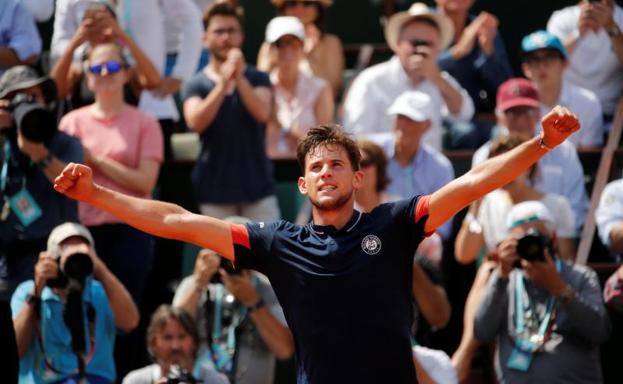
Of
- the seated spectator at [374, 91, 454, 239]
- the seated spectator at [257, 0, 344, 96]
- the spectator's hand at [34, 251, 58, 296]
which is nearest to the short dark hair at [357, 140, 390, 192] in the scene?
the seated spectator at [374, 91, 454, 239]

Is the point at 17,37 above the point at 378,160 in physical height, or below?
above

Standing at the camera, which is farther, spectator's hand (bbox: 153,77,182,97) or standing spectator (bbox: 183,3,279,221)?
spectator's hand (bbox: 153,77,182,97)

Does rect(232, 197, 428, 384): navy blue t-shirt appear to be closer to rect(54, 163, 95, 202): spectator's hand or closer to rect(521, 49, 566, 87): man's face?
rect(54, 163, 95, 202): spectator's hand

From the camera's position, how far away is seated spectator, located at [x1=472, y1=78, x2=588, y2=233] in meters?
9.38

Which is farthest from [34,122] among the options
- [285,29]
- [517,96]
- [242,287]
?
[517,96]

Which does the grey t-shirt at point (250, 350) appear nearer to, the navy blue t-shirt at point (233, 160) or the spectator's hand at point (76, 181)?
the navy blue t-shirt at point (233, 160)

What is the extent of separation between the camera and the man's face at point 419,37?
10.4m

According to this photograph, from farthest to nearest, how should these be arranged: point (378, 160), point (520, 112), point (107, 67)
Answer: point (520, 112), point (107, 67), point (378, 160)

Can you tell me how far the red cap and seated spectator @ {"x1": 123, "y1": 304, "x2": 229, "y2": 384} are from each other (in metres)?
2.84

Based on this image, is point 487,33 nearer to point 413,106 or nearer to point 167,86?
point 413,106

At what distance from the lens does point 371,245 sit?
5.86 metres

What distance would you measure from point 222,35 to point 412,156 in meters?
1.63

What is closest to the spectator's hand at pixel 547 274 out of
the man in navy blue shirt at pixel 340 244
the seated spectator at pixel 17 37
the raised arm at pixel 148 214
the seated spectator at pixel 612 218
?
the seated spectator at pixel 612 218

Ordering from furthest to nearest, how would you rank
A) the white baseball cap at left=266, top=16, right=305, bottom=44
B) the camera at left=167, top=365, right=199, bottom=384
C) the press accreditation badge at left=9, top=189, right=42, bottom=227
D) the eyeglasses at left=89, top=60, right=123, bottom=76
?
the white baseball cap at left=266, top=16, right=305, bottom=44 < the eyeglasses at left=89, top=60, right=123, bottom=76 < the press accreditation badge at left=9, top=189, right=42, bottom=227 < the camera at left=167, top=365, right=199, bottom=384
